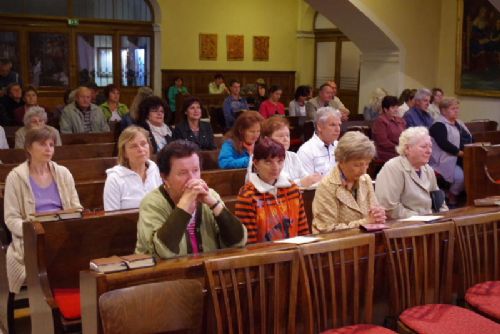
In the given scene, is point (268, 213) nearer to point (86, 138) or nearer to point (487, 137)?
point (86, 138)

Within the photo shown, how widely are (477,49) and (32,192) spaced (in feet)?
26.9

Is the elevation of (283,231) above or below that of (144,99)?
below

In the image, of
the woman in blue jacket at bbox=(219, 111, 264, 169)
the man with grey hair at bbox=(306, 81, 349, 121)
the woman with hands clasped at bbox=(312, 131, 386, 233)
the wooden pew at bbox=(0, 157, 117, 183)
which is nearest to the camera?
the woman with hands clasped at bbox=(312, 131, 386, 233)

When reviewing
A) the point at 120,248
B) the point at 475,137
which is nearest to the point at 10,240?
the point at 120,248

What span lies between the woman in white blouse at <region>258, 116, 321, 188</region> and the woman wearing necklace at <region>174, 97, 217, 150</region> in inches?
55.0

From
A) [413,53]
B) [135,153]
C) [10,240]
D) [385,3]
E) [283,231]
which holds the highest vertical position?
[385,3]

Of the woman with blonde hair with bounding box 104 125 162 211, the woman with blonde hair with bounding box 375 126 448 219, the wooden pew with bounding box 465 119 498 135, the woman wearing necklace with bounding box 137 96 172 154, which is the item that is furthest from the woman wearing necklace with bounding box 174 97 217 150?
the wooden pew with bounding box 465 119 498 135

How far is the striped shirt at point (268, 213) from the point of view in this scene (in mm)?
3195

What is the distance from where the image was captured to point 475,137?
7.86 metres

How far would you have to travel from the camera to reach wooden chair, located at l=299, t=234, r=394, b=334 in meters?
2.77

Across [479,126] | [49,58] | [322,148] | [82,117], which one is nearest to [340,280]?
[322,148]

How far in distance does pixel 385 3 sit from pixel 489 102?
7.38 feet

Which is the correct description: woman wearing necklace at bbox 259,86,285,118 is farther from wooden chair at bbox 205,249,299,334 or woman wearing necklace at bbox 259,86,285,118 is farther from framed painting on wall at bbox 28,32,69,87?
wooden chair at bbox 205,249,299,334

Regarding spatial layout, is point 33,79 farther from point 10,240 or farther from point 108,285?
point 108,285
